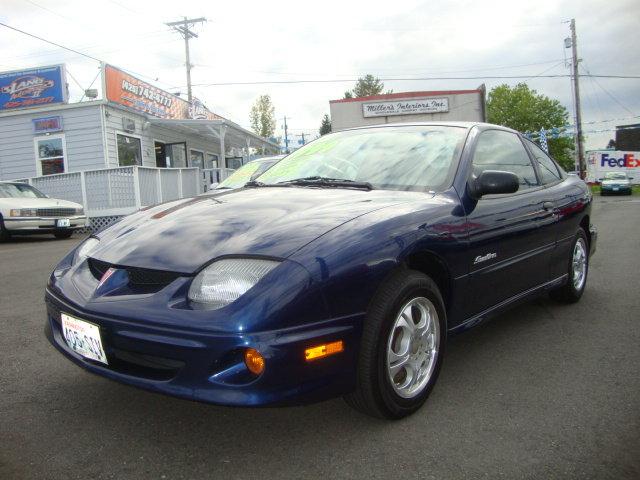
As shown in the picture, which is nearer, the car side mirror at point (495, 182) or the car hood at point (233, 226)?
the car hood at point (233, 226)

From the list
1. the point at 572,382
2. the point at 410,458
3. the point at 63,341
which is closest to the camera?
the point at 410,458

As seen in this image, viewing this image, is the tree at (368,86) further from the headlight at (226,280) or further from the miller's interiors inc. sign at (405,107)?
the headlight at (226,280)

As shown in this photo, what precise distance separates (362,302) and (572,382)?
1.43 meters

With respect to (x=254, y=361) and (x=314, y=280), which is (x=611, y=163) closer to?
(x=314, y=280)

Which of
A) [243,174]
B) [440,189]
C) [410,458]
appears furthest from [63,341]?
[243,174]

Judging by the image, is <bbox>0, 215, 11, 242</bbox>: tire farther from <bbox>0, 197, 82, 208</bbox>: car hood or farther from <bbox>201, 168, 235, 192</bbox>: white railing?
<bbox>201, 168, 235, 192</bbox>: white railing

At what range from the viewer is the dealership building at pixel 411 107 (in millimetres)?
20734

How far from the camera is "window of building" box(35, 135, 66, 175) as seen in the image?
15.0 metres

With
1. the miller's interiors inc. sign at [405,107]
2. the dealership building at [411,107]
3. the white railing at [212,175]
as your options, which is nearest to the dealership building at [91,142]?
the white railing at [212,175]

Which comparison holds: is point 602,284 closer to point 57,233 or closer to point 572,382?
point 572,382

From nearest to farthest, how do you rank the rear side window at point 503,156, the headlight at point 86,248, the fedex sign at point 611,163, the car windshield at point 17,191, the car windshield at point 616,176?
the headlight at point 86,248 → the rear side window at point 503,156 → the car windshield at point 17,191 → the car windshield at point 616,176 → the fedex sign at point 611,163

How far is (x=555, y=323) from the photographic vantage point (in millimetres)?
3934

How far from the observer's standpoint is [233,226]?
236 cm

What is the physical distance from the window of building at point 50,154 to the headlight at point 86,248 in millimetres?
13676
